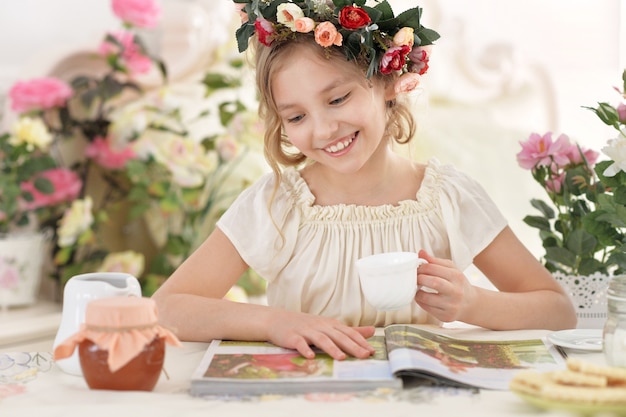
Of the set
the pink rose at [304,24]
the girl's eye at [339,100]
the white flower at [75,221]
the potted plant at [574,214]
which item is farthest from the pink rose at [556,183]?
the white flower at [75,221]

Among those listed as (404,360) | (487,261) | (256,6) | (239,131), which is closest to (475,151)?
(239,131)

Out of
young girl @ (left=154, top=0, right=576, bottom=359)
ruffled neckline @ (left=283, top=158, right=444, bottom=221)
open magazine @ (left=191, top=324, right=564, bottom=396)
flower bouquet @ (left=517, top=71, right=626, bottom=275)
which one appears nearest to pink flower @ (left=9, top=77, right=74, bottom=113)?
young girl @ (left=154, top=0, right=576, bottom=359)

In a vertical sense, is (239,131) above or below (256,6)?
below

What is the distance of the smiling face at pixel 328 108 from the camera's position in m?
1.40

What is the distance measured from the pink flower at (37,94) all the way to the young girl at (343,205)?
1173 mm

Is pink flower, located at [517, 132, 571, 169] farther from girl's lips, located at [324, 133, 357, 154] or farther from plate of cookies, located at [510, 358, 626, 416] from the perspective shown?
plate of cookies, located at [510, 358, 626, 416]

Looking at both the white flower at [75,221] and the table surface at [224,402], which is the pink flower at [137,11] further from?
the table surface at [224,402]

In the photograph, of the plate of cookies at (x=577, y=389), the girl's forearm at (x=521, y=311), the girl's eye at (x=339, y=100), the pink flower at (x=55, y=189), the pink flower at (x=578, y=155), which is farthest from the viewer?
the pink flower at (x=55, y=189)

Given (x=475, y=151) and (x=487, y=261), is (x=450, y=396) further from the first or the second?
(x=475, y=151)

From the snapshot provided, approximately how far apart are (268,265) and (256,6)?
455mm

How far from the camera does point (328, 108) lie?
1410 millimetres

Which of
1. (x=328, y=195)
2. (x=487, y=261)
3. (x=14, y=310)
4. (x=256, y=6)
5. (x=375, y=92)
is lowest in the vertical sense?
(x=14, y=310)

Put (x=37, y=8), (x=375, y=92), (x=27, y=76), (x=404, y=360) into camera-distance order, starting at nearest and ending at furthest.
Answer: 1. (x=404, y=360)
2. (x=375, y=92)
3. (x=27, y=76)
4. (x=37, y=8)

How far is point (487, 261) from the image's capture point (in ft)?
5.01
